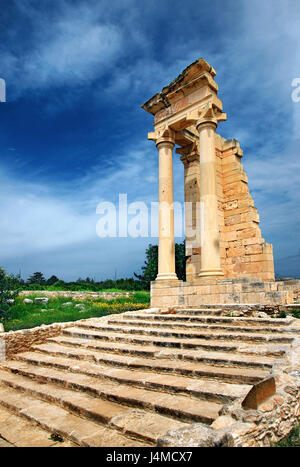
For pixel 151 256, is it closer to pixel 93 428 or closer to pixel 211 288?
pixel 211 288

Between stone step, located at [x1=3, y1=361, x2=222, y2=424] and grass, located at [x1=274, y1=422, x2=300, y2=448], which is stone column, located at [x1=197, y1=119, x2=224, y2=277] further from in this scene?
grass, located at [x1=274, y1=422, x2=300, y2=448]

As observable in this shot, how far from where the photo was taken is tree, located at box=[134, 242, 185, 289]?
31.6 meters

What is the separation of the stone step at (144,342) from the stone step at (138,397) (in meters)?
A: 1.23

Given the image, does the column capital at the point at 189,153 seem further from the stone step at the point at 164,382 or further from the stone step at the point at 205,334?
the stone step at the point at 164,382

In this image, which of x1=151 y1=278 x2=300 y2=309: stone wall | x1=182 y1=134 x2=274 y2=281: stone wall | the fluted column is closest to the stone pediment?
the fluted column

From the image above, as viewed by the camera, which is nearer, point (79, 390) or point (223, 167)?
point (79, 390)

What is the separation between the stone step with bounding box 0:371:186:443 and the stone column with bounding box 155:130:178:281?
8.49 metres

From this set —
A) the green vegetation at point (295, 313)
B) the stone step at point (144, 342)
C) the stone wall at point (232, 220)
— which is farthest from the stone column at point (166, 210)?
the stone step at point (144, 342)

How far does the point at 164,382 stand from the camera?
16.3 ft

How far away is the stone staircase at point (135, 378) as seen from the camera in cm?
408

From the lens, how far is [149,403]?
4391 mm
